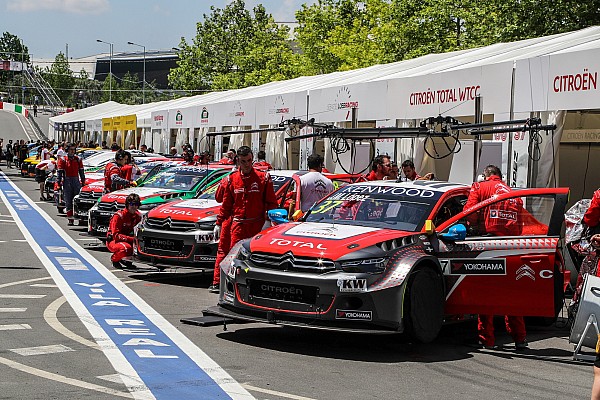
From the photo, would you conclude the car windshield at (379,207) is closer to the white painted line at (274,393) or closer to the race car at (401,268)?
the race car at (401,268)

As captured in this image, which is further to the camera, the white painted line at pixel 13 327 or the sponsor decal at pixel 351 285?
the white painted line at pixel 13 327

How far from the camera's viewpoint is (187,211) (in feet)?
45.0

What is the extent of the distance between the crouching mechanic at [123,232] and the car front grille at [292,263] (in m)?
6.20

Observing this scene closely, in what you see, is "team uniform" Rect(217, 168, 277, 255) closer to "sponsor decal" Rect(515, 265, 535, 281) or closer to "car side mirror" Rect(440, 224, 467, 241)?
"car side mirror" Rect(440, 224, 467, 241)

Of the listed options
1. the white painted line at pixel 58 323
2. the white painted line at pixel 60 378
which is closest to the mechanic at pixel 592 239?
the white painted line at pixel 60 378

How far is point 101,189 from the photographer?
2173 centimetres

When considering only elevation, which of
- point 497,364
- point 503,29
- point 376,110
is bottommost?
point 497,364

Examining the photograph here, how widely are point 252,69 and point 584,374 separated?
64886 millimetres

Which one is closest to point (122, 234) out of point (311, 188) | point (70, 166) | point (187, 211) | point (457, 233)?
point (187, 211)

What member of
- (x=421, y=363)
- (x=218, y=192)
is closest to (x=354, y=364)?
(x=421, y=363)

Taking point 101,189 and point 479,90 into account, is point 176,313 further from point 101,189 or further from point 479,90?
point 101,189

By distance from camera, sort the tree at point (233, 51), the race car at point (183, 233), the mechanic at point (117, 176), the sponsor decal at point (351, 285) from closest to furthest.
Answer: the sponsor decal at point (351, 285), the race car at point (183, 233), the mechanic at point (117, 176), the tree at point (233, 51)

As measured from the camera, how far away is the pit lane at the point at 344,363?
7285mm

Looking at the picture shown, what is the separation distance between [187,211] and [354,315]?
562 cm
